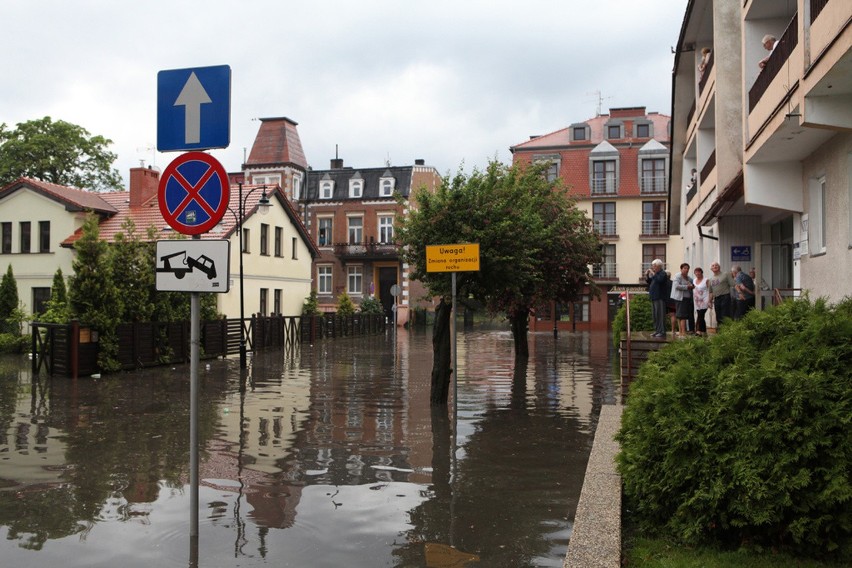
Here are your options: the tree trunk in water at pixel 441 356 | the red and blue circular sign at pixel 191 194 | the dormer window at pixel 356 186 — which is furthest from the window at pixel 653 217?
the red and blue circular sign at pixel 191 194

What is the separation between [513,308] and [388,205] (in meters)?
39.6

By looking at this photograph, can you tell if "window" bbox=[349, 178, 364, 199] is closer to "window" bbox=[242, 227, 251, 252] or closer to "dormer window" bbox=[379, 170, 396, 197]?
"dormer window" bbox=[379, 170, 396, 197]

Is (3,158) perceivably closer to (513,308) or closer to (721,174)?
(513,308)

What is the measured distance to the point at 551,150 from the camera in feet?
194

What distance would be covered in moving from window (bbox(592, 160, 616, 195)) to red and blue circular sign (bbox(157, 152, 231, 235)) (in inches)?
2122

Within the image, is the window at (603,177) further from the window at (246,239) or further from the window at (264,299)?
the window at (246,239)

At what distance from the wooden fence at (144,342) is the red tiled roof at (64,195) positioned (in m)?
10.7

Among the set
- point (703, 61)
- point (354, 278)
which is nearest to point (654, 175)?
point (354, 278)

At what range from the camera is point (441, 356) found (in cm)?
1438

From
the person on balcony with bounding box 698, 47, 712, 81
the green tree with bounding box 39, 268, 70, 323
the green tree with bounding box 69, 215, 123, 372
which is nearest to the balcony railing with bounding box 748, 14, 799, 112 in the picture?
the person on balcony with bounding box 698, 47, 712, 81

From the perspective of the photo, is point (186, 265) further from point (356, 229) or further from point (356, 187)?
point (356, 187)

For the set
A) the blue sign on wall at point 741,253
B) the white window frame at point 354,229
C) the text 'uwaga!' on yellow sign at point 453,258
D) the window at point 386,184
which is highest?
the window at point 386,184

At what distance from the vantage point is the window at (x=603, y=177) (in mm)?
57750

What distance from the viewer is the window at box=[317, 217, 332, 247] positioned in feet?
211
